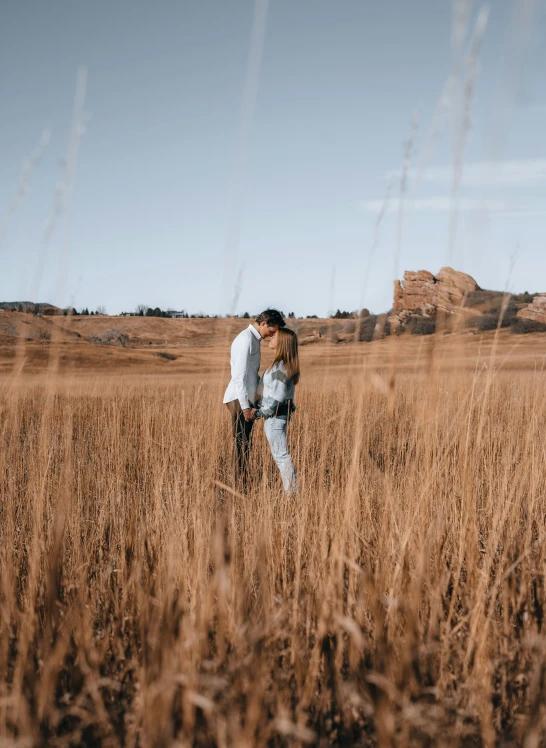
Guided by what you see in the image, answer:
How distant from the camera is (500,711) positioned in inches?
50.6

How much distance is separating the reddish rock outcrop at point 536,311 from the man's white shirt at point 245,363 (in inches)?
1018

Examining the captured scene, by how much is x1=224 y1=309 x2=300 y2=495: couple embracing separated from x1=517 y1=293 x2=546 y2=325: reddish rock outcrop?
25.9 meters

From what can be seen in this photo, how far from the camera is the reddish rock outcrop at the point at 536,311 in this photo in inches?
1060

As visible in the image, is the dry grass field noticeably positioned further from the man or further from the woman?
the man

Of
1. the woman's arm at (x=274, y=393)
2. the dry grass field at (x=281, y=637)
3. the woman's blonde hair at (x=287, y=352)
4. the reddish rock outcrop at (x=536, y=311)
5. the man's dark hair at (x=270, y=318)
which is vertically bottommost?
the dry grass field at (x=281, y=637)

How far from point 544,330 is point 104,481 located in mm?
25586

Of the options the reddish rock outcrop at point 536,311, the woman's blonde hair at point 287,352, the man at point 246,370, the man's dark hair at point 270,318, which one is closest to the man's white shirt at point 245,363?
the man at point 246,370

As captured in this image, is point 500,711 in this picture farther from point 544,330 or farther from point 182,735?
point 544,330

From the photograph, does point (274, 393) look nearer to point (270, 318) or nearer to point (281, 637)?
point (270, 318)

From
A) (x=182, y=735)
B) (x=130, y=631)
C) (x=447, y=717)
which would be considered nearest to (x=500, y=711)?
(x=447, y=717)

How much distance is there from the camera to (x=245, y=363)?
4.00 meters

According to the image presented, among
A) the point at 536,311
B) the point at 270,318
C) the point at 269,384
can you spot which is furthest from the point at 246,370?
the point at 536,311

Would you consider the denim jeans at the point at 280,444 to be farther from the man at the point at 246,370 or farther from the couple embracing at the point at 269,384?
the man at the point at 246,370

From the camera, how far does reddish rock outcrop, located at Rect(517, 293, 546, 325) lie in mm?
26922
